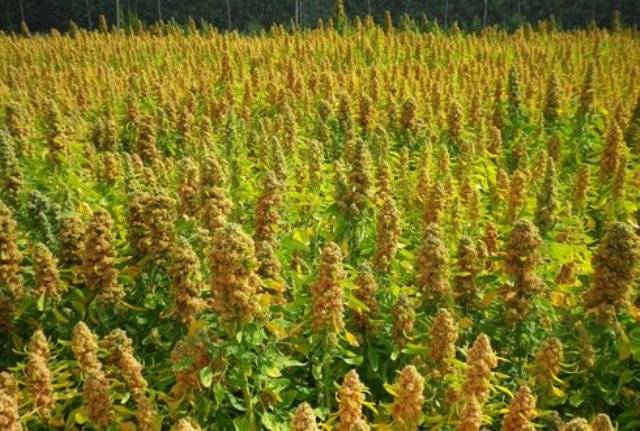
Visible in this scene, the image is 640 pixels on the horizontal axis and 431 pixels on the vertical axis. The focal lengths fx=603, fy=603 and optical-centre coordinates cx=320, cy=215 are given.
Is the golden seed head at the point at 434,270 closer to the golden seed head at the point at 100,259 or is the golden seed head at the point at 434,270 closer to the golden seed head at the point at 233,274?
the golden seed head at the point at 233,274

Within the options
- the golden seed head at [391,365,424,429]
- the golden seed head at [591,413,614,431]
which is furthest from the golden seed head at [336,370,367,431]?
the golden seed head at [591,413,614,431]

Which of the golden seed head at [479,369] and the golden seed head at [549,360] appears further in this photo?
the golden seed head at [549,360]

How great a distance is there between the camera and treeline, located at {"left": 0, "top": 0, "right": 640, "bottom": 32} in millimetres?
19359

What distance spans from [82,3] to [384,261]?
24.0 metres

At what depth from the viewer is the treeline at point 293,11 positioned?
19.4m

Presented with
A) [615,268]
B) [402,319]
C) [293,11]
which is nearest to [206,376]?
[402,319]

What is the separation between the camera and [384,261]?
365 centimetres

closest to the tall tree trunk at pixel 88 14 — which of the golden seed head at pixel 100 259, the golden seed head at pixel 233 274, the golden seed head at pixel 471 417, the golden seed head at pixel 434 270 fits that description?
the golden seed head at pixel 100 259

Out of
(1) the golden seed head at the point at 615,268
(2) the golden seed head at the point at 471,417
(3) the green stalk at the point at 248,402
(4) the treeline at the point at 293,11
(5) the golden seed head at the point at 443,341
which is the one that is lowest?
(3) the green stalk at the point at 248,402

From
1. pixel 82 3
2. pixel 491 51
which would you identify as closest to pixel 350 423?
pixel 491 51

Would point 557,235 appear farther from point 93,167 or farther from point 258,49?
point 258,49

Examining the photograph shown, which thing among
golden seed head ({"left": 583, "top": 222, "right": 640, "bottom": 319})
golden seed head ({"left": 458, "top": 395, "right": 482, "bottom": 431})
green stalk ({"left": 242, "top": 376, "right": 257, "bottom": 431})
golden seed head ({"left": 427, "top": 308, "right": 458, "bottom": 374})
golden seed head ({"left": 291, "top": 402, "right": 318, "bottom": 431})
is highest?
golden seed head ({"left": 583, "top": 222, "right": 640, "bottom": 319})

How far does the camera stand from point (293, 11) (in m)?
22.8

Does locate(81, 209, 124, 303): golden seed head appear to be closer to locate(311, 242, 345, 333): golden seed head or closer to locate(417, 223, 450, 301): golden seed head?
locate(311, 242, 345, 333): golden seed head
